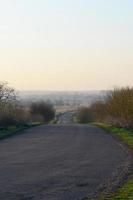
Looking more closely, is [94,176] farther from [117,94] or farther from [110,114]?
[110,114]

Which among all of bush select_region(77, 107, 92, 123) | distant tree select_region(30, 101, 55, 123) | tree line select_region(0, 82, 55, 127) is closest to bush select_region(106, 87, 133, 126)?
tree line select_region(0, 82, 55, 127)

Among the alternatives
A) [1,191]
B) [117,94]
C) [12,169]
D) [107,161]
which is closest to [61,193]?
[1,191]

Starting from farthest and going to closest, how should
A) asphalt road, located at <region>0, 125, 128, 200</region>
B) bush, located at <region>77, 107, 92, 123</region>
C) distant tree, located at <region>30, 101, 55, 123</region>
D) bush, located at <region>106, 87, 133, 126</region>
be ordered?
distant tree, located at <region>30, 101, 55, 123</region> → bush, located at <region>77, 107, 92, 123</region> → bush, located at <region>106, 87, 133, 126</region> → asphalt road, located at <region>0, 125, 128, 200</region>

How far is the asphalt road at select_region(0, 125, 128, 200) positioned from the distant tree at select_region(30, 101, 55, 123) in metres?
66.9

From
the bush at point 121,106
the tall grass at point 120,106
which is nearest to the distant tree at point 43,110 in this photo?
the tall grass at point 120,106

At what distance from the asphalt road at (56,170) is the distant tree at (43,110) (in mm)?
66852

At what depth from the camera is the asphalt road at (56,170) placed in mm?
14656

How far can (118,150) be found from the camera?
2800cm

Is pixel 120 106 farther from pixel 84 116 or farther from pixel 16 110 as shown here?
pixel 84 116

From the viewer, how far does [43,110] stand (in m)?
98.3

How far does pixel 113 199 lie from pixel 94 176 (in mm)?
4897

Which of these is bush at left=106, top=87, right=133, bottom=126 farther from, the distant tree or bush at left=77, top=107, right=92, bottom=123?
the distant tree

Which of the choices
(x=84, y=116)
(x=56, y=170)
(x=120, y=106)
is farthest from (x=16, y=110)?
(x=56, y=170)

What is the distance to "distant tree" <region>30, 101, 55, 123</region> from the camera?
97312 mm
